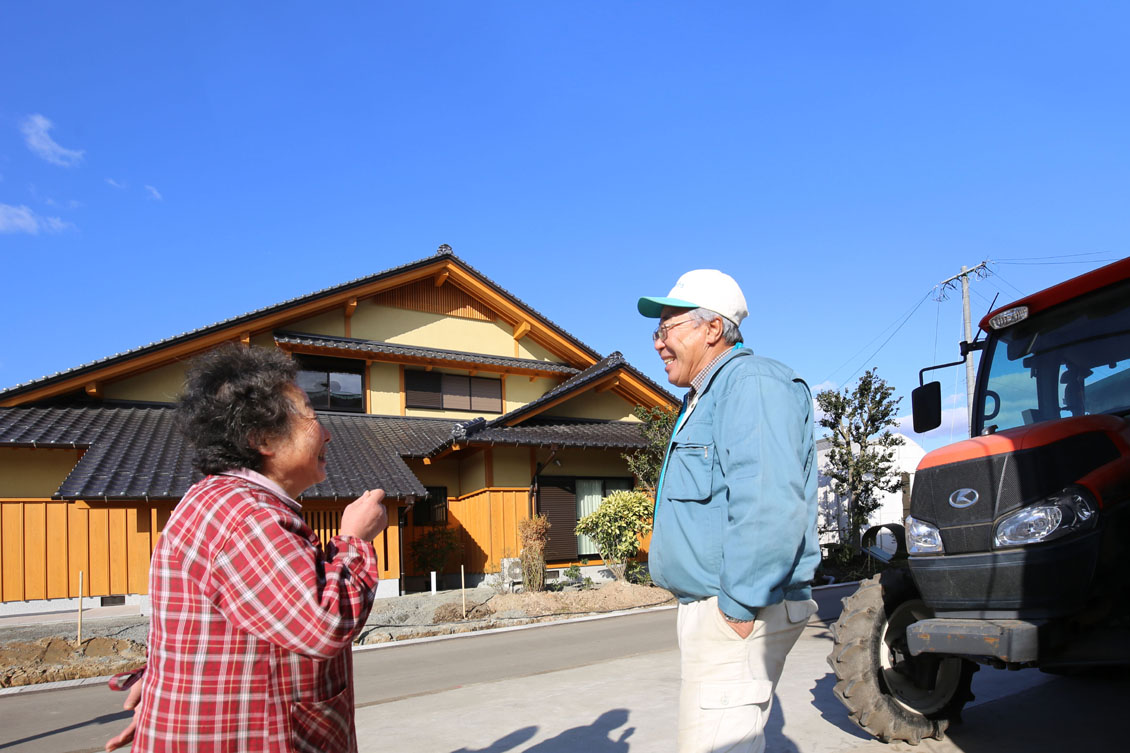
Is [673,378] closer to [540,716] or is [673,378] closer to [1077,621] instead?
[1077,621]

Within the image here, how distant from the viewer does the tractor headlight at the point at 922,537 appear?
425 cm

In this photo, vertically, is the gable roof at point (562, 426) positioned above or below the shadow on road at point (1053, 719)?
above

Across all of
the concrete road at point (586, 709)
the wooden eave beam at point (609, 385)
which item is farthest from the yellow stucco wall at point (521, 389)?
the concrete road at point (586, 709)

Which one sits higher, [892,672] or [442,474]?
[442,474]

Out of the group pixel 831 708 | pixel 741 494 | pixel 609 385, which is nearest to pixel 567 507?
pixel 609 385

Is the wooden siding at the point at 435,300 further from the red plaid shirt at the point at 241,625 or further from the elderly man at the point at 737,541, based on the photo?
the red plaid shirt at the point at 241,625

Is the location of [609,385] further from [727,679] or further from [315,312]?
[727,679]

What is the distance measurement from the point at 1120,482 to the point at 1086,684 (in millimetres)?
3089

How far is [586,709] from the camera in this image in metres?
6.18

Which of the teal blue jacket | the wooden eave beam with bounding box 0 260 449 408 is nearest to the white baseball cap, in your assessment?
the teal blue jacket

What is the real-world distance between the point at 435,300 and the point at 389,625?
10333mm

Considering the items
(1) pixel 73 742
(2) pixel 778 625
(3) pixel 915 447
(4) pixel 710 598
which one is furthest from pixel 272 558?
(3) pixel 915 447

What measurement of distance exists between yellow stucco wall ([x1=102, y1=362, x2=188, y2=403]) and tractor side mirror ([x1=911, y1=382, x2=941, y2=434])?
636 inches

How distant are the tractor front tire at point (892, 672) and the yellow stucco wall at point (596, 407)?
15931 millimetres
